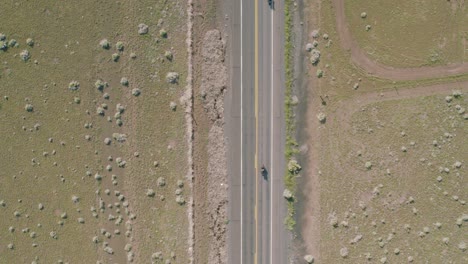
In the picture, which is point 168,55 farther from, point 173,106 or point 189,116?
point 189,116

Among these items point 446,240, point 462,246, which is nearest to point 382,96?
point 446,240

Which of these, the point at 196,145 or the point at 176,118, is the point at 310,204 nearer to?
the point at 196,145

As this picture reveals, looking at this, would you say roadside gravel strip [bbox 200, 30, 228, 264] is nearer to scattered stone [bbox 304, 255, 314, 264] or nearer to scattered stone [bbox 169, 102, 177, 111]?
scattered stone [bbox 169, 102, 177, 111]

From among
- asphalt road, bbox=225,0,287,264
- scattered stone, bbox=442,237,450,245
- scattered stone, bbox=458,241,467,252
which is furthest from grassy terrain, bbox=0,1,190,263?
scattered stone, bbox=458,241,467,252

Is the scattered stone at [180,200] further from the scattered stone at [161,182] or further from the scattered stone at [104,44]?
the scattered stone at [104,44]

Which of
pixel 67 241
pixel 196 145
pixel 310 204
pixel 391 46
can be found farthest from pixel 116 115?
pixel 391 46

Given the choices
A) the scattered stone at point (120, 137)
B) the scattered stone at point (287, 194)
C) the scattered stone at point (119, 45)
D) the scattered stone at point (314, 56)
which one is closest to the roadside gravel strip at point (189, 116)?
the scattered stone at point (120, 137)
